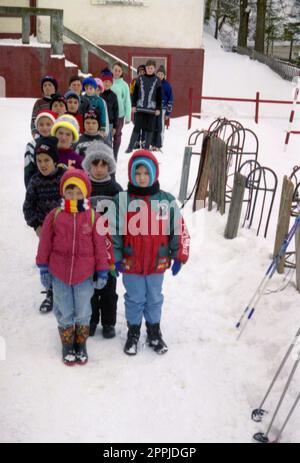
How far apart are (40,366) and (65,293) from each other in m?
0.60

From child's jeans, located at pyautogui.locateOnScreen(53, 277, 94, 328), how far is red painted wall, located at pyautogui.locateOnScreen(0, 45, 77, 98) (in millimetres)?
9143

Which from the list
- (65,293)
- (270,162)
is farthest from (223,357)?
(270,162)

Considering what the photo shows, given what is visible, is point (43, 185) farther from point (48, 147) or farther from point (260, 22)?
point (260, 22)

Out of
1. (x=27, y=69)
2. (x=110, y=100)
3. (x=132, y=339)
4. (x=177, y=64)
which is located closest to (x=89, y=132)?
(x=132, y=339)

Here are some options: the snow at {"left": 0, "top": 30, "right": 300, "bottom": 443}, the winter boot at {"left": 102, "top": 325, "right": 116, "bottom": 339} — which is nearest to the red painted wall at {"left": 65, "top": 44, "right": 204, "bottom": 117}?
the snow at {"left": 0, "top": 30, "right": 300, "bottom": 443}

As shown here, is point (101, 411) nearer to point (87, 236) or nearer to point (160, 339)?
point (160, 339)

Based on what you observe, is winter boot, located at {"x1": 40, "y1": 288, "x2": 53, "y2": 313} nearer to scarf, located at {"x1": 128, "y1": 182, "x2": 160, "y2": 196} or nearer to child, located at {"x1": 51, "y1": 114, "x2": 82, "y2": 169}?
child, located at {"x1": 51, "y1": 114, "x2": 82, "y2": 169}

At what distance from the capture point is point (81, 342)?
3996 millimetres

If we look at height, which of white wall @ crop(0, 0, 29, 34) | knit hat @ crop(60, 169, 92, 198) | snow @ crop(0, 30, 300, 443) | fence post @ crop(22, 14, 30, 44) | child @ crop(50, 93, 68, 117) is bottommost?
snow @ crop(0, 30, 300, 443)

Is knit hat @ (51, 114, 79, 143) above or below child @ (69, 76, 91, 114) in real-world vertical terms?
below

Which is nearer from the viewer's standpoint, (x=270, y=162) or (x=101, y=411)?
(x=101, y=411)

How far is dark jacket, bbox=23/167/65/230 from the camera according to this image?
4.32 meters

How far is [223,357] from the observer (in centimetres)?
414

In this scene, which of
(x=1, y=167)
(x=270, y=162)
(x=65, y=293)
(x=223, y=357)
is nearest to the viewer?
(x=65, y=293)
